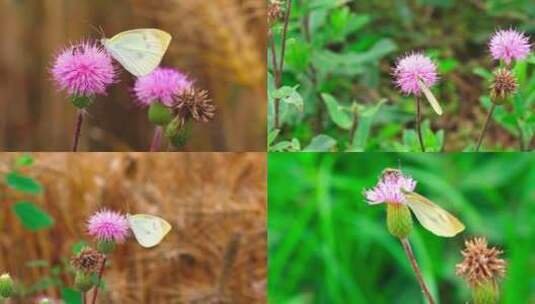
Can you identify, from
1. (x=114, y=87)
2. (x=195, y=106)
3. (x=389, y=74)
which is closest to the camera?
(x=195, y=106)

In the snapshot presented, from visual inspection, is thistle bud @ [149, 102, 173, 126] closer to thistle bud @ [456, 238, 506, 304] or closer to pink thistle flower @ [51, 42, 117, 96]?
pink thistle flower @ [51, 42, 117, 96]

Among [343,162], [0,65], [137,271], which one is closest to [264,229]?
[137,271]

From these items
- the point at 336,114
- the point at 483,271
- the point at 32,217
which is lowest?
the point at 483,271

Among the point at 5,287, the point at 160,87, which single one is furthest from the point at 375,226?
the point at 5,287

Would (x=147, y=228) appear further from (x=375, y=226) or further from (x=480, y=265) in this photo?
(x=375, y=226)

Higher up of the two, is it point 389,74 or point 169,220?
point 389,74

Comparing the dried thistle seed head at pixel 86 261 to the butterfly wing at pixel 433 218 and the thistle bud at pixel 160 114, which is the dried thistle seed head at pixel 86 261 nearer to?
the thistle bud at pixel 160 114
